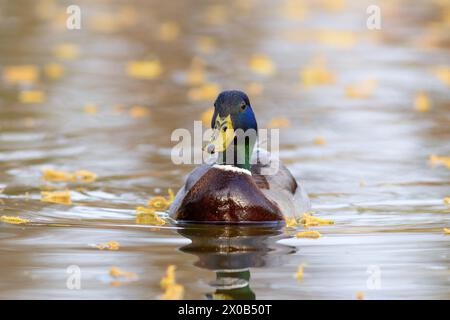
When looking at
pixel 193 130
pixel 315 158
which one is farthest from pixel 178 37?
pixel 315 158

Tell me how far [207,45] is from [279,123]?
5.53m

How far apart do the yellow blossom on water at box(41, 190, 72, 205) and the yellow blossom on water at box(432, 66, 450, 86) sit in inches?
273

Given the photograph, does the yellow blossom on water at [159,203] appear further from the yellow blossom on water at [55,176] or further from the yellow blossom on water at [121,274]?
the yellow blossom on water at [121,274]

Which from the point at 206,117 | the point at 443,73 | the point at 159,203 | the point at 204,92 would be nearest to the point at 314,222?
the point at 159,203

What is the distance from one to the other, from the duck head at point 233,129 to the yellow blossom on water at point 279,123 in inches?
145

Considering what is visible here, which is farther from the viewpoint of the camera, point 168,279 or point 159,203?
point 159,203

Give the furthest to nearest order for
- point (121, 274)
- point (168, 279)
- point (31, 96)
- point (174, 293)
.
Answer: point (31, 96), point (121, 274), point (168, 279), point (174, 293)

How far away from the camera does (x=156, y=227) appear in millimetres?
8180

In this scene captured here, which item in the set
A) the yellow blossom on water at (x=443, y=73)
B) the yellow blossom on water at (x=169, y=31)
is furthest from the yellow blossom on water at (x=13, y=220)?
the yellow blossom on water at (x=169, y=31)

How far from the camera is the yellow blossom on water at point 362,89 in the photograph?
13.7 metres

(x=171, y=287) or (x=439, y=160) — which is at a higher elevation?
(x=439, y=160)

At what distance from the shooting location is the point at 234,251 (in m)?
7.35

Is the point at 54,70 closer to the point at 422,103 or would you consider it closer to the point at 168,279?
the point at 422,103

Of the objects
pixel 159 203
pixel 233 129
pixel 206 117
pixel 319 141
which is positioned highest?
pixel 206 117
